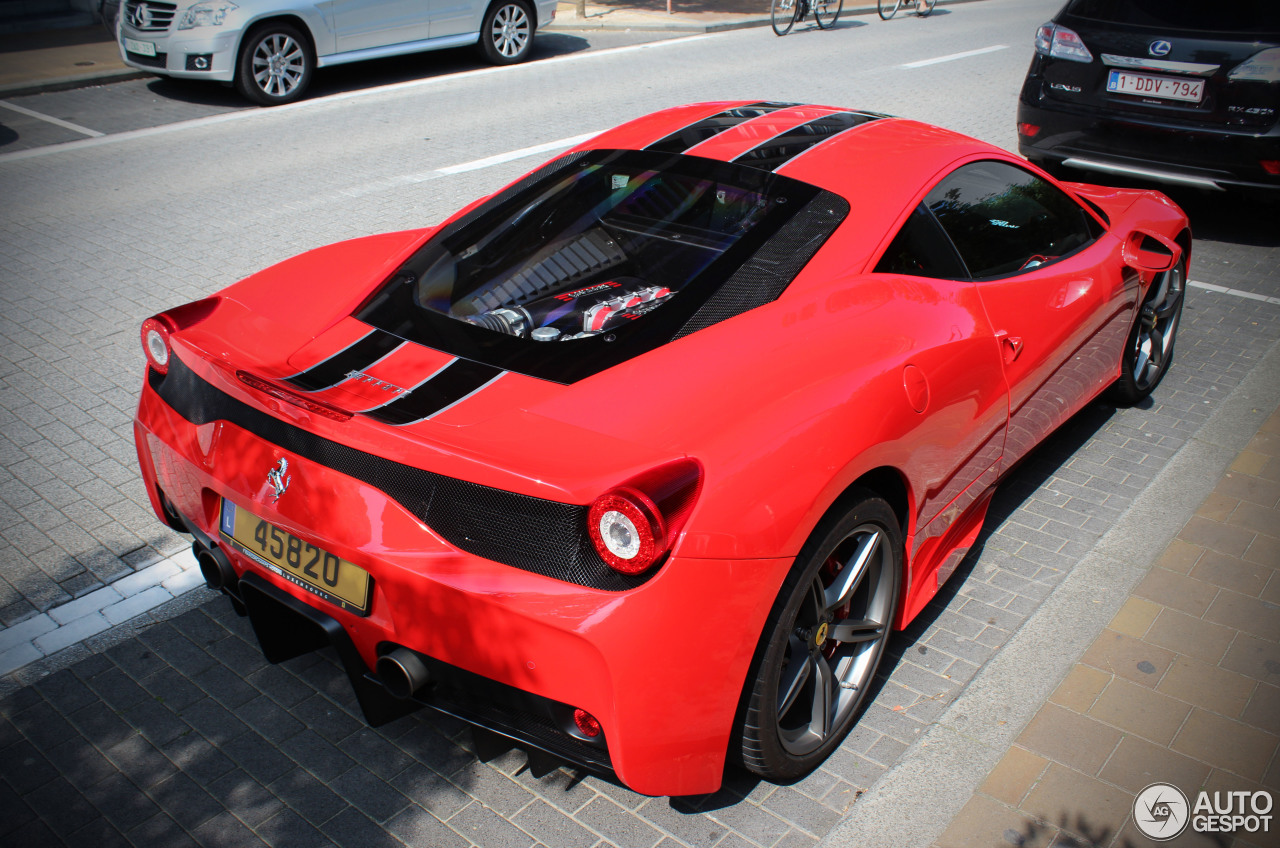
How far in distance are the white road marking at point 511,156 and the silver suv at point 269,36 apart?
3.32m

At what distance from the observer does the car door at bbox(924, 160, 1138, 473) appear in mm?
3238

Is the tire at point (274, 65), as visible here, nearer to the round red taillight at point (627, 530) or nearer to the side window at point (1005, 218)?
the side window at point (1005, 218)

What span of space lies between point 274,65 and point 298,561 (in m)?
9.68

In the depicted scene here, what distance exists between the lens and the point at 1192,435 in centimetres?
461

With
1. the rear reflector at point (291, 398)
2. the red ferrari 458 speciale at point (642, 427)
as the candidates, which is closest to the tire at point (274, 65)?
the red ferrari 458 speciale at point (642, 427)

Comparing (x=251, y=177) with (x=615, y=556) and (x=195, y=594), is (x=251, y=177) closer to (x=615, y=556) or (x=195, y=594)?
(x=195, y=594)

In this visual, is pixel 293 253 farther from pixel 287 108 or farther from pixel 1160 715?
pixel 1160 715

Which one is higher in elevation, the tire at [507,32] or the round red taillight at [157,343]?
the tire at [507,32]

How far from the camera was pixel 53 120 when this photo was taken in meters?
9.91

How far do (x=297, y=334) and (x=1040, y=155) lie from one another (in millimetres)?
6703

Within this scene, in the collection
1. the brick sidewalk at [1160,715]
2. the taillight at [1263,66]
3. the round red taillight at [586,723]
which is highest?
the taillight at [1263,66]

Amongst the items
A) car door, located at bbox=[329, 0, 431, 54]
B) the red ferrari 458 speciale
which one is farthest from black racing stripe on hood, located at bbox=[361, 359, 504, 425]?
car door, located at bbox=[329, 0, 431, 54]

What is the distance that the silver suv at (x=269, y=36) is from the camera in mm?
10133

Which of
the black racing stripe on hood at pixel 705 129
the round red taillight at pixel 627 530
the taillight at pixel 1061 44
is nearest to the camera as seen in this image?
the round red taillight at pixel 627 530
